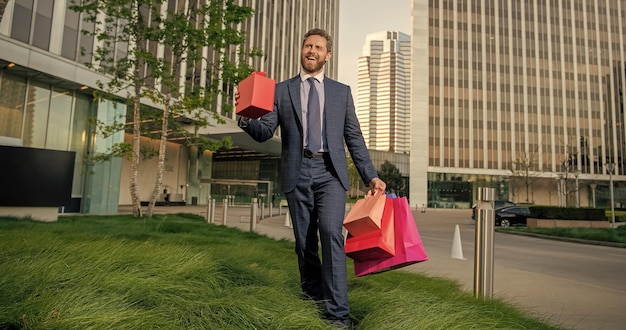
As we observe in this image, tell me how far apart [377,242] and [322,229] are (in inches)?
14.0

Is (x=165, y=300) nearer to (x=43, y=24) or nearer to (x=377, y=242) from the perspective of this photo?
(x=377, y=242)

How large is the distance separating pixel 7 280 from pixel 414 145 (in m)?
→ 59.5

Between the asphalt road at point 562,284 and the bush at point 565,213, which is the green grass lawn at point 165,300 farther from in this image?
the bush at point 565,213

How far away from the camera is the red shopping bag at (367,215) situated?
95.8 inches

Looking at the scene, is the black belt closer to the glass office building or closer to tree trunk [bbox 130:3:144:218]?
tree trunk [bbox 130:3:144:218]

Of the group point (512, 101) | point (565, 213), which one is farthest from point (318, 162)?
point (512, 101)

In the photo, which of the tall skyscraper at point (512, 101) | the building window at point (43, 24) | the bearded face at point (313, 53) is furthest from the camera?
the tall skyscraper at point (512, 101)

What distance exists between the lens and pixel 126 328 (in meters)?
1.76

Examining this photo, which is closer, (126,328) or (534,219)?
(126,328)

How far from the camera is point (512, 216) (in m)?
21.6

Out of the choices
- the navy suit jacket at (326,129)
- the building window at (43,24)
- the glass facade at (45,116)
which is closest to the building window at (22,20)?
the building window at (43,24)

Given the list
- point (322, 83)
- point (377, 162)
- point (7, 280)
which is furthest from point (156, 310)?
point (377, 162)

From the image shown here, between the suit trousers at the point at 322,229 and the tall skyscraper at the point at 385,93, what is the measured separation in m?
168

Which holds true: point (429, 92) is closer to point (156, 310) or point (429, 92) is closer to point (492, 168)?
point (492, 168)
